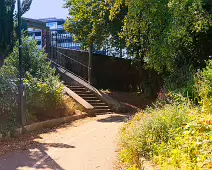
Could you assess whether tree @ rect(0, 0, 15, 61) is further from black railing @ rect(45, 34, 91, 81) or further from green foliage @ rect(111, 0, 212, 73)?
black railing @ rect(45, 34, 91, 81)

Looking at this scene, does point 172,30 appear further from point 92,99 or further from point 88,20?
point 92,99

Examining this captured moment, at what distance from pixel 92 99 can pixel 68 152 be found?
9348mm

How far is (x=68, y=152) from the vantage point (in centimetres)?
702

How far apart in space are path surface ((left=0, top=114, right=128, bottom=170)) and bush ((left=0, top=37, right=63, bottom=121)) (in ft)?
4.75

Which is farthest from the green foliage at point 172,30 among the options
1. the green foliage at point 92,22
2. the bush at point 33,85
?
the bush at point 33,85

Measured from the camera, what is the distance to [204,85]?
6.87 metres

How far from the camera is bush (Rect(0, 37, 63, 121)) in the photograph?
31.1ft

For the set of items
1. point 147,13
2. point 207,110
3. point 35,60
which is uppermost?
point 147,13

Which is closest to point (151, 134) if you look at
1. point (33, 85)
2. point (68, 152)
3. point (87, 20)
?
point (68, 152)

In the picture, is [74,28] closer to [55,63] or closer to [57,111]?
[55,63]

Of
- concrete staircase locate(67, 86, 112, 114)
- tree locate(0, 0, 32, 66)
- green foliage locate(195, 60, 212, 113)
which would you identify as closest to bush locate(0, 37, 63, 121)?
tree locate(0, 0, 32, 66)

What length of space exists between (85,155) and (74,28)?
1126 centimetres

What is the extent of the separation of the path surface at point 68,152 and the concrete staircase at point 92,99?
17.2ft

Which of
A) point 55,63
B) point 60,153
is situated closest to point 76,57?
point 55,63
